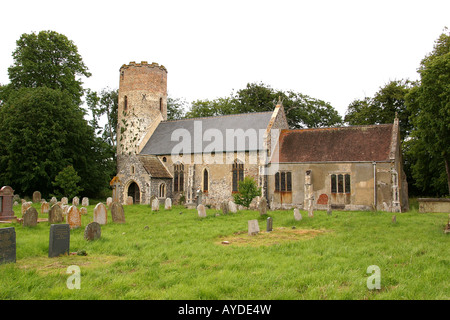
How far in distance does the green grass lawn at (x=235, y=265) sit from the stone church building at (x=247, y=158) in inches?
397

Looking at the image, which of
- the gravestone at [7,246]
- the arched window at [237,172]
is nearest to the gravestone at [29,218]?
the gravestone at [7,246]

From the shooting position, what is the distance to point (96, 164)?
33.7 m

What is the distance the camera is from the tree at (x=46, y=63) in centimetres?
3197

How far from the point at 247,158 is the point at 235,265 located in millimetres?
19246

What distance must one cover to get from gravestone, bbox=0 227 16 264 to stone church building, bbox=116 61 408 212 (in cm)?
1733

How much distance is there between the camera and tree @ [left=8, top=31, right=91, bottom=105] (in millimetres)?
31969

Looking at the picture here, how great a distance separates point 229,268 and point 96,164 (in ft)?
94.0

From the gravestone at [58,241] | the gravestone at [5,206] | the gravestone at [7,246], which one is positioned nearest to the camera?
the gravestone at [7,246]

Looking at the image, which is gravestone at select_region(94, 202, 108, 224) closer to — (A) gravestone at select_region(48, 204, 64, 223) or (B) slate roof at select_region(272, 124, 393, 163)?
(A) gravestone at select_region(48, 204, 64, 223)

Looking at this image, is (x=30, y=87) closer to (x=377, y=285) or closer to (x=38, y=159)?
(x=38, y=159)

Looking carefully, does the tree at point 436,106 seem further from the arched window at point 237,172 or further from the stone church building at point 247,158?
the arched window at point 237,172

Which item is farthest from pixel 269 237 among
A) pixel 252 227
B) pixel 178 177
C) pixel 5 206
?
pixel 178 177
